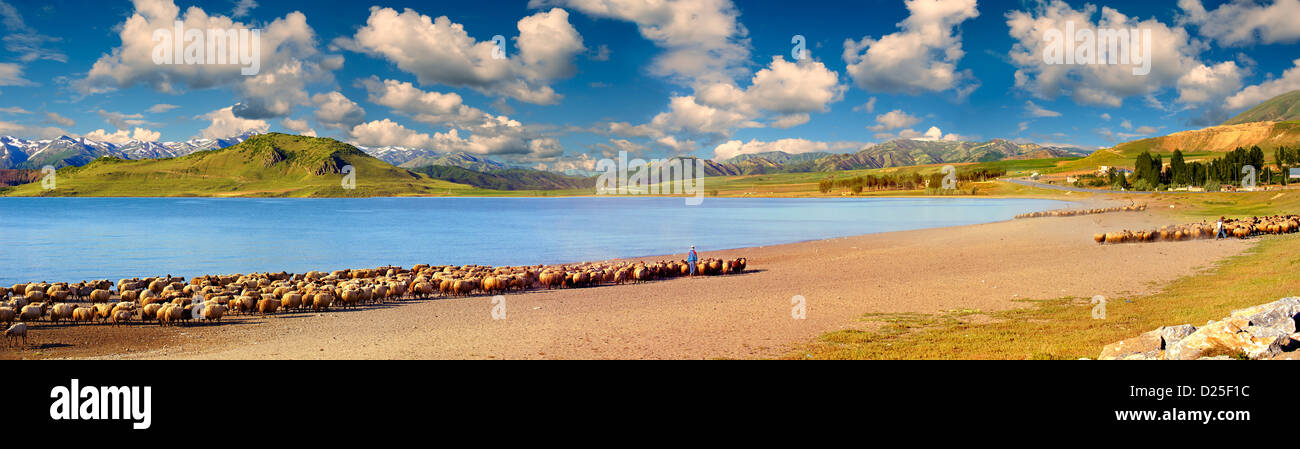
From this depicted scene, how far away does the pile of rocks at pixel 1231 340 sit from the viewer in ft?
23.5

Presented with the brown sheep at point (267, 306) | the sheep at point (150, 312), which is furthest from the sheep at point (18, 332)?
the brown sheep at point (267, 306)

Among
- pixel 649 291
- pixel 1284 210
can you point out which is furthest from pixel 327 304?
pixel 1284 210

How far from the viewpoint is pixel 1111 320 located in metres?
14.1

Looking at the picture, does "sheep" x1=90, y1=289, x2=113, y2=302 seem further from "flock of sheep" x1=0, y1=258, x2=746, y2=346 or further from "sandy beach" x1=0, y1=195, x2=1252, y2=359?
"sandy beach" x1=0, y1=195, x2=1252, y2=359

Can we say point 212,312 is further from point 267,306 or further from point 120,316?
point 120,316

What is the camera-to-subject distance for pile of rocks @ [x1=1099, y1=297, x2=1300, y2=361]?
7.16 m

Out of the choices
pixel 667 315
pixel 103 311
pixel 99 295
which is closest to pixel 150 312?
pixel 103 311

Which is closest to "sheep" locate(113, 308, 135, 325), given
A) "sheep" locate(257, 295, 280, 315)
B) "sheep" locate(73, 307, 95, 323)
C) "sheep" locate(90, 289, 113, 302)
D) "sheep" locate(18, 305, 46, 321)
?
"sheep" locate(73, 307, 95, 323)

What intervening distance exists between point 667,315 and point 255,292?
1367 centimetres

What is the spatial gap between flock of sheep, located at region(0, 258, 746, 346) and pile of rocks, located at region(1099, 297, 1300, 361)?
65.6ft

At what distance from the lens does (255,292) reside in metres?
21.0
